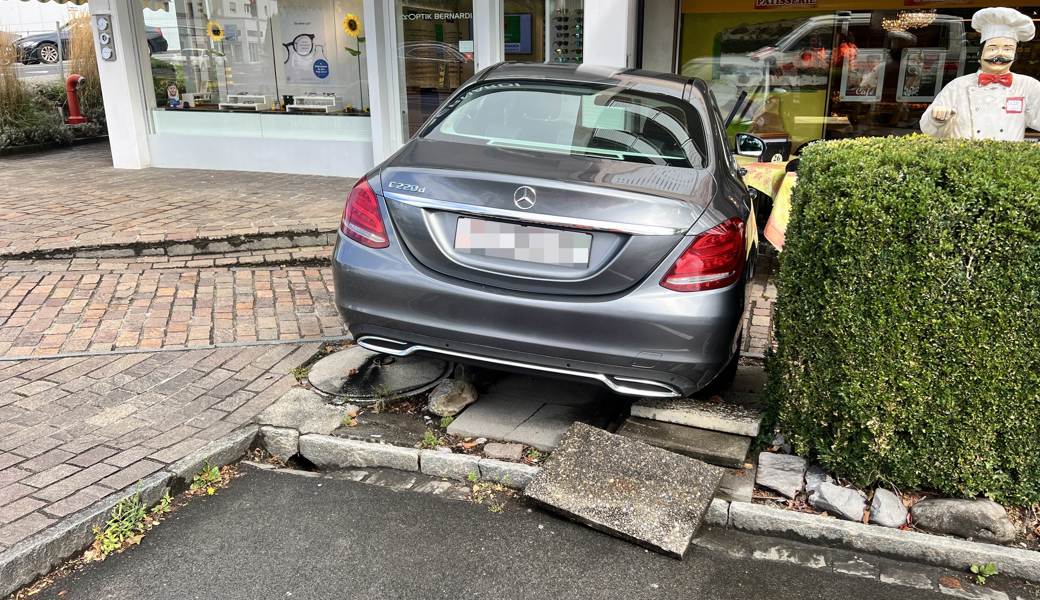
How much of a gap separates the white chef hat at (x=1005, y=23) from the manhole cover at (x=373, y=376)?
12.4ft

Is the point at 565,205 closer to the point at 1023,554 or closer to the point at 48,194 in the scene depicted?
the point at 1023,554

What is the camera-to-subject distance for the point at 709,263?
10.1 ft

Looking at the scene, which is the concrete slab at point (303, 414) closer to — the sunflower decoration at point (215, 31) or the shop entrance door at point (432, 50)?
the shop entrance door at point (432, 50)

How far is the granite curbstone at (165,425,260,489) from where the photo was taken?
10.6ft

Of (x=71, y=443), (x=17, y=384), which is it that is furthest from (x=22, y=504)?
(x=17, y=384)

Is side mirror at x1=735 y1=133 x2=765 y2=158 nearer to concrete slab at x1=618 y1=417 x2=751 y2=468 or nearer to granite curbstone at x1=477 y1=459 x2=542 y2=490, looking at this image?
concrete slab at x1=618 y1=417 x2=751 y2=468

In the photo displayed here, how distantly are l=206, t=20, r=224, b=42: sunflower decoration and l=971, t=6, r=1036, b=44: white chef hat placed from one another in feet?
30.6

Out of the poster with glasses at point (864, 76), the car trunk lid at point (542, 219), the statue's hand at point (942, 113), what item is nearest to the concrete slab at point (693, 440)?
the car trunk lid at point (542, 219)

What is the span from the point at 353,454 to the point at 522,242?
1.25 metres

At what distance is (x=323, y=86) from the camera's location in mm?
10156

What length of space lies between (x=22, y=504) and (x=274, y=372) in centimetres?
148

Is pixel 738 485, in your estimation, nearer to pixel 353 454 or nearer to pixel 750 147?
pixel 353 454

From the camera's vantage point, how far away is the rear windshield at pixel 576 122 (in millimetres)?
3643

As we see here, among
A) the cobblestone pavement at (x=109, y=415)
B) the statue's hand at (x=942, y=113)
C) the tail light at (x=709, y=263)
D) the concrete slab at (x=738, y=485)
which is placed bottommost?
the concrete slab at (x=738, y=485)
